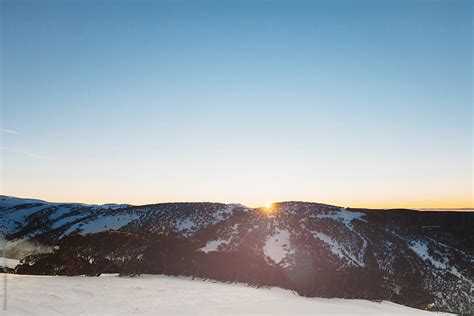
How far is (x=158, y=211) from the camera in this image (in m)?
49.3

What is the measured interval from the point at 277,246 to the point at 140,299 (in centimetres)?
2178

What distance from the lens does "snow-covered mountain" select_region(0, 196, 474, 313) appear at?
1348 centimetres

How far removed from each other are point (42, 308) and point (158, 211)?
43.3 metres

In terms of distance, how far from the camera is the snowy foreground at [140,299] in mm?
7059

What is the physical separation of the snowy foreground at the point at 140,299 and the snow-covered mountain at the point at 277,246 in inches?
76.3

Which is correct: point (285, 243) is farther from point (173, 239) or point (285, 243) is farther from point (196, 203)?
point (196, 203)

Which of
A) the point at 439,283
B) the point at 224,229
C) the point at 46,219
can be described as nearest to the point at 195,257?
the point at 224,229

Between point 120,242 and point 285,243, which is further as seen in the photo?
point 285,243

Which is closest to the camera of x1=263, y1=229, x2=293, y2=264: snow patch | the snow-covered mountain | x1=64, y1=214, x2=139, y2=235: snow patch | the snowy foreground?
the snowy foreground

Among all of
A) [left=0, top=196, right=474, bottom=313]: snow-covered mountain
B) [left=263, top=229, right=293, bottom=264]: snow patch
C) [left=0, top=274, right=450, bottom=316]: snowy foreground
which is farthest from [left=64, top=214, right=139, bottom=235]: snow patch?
[left=0, top=274, right=450, bottom=316]: snowy foreground

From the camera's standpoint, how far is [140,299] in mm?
8055

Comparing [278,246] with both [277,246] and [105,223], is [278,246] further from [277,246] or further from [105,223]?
[105,223]

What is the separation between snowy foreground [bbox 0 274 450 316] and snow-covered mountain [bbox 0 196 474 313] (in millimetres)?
1938

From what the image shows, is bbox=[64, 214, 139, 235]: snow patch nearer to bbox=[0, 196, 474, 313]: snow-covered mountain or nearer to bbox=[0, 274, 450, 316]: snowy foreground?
bbox=[0, 196, 474, 313]: snow-covered mountain
